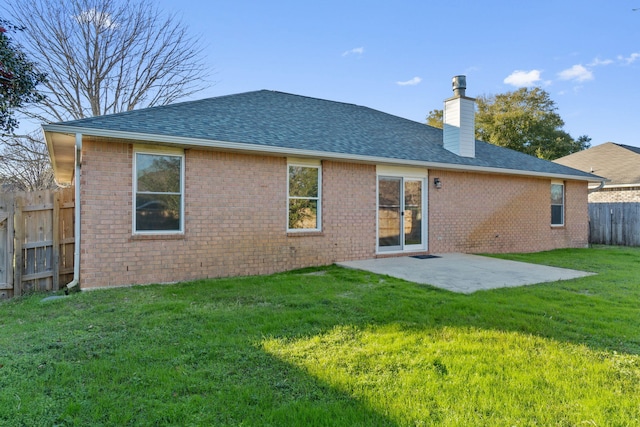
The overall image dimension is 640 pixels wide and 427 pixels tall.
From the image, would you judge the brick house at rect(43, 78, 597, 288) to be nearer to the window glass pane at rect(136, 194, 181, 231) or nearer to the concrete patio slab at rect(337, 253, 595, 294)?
the window glass pane at rect(136, 194, 181, 231)

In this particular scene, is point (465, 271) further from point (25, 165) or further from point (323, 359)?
point (25, 165)

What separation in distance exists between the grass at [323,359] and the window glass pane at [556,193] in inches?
315

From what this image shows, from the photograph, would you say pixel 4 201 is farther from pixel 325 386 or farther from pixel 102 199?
pixel 325 386

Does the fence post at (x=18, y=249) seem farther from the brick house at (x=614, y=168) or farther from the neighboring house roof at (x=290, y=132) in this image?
the brick house at (x=614, y=168)

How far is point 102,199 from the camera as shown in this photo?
6.34 m

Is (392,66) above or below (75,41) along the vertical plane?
below

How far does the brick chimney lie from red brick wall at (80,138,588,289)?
975 millimetres

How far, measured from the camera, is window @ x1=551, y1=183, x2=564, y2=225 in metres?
12.7

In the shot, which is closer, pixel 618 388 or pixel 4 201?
pixel 618 388

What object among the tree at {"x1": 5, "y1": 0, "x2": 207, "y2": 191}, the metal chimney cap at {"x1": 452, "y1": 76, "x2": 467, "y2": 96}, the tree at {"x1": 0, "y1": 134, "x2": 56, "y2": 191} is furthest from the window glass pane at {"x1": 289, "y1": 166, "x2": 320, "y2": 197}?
the tree at {"x1": 0, "y1": 134, "x2": 56, "y2": 191}

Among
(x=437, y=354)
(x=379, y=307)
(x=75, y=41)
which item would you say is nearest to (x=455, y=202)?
(x=379, y=307)

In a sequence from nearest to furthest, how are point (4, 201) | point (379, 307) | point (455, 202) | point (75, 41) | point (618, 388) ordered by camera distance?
point (618, 388)
point (379, 307)
point (4, 201)
point (455, 202)
point (75, 41)

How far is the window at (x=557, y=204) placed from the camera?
1272 centimetres

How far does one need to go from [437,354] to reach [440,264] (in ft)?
17.1
